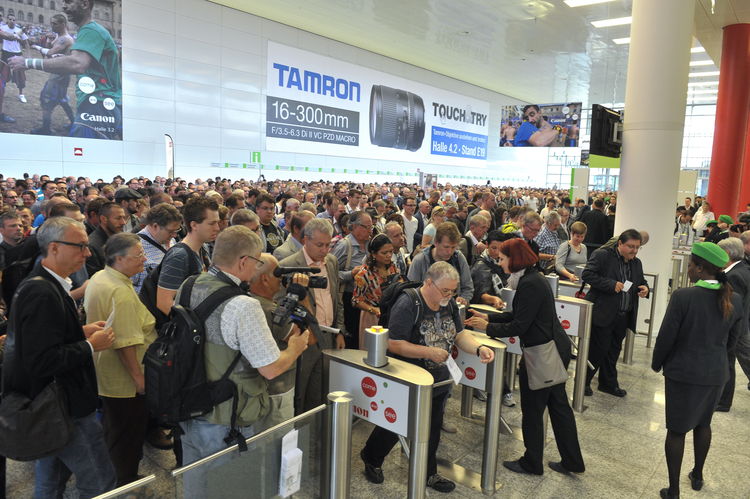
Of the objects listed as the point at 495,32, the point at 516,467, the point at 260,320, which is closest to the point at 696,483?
the point at 516,467

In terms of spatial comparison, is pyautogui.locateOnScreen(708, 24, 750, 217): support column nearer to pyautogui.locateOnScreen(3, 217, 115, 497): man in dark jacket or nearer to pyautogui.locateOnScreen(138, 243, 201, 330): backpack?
pyautogui.locateOnScreen(138, 243, 201, 330): backpack

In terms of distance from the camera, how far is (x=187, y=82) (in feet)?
52.9

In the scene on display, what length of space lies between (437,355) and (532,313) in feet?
2.58

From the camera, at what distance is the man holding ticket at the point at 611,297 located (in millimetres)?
4695

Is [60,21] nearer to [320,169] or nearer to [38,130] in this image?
[38,130]

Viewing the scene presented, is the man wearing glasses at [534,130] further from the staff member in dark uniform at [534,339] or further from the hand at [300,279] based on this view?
the hand at [300,279]

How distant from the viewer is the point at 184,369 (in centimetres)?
196

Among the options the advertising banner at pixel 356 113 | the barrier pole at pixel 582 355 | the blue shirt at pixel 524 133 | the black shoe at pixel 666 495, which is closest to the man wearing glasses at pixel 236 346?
the black shoe at pixel 666 495

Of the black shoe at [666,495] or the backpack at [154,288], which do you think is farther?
the black shoe at [666,495]

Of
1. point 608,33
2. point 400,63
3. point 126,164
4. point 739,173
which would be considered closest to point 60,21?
point 126,164

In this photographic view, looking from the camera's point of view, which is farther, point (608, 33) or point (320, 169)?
point (320, 169)

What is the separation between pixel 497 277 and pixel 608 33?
1359 centimetres

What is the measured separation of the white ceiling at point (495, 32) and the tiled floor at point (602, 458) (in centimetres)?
938

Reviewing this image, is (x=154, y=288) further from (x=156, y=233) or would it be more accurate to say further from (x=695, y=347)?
(x=695, y=347)
